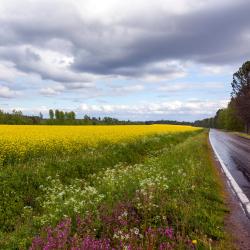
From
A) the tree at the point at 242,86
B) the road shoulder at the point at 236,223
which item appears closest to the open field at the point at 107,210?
the road shoulder at the point at 236,223

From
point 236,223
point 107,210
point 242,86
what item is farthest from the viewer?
point 242,86

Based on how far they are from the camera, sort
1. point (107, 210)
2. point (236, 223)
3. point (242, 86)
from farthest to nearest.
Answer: point (242, 86) → point (236, 223) → point (107, 210)

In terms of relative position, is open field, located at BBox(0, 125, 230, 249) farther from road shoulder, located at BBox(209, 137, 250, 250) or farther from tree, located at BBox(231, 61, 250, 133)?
tree, located at BBox(231, 61, 250, 133)

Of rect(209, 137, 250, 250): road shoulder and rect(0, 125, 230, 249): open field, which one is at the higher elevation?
rect(0, 125, 230, 249): open field

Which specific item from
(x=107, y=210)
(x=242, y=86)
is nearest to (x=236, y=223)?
(x=107, y=210)

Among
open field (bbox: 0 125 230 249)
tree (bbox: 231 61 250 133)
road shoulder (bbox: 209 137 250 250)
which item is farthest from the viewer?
tree (bbox: 231 61 250 133)

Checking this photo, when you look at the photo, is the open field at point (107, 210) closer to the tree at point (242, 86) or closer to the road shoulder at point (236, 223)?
the road shoulder at point (236, 223)

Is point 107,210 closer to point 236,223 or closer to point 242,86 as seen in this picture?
point 236,223

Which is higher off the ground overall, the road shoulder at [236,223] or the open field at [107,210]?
the open field at [107,210]

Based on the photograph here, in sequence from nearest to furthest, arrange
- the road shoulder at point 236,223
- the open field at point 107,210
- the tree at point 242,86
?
the open field at point 107,210 → the road shoulder at point 236,223 → the tree at point 242,86

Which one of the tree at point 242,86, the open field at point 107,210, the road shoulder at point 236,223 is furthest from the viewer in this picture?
the tree at point 242,86

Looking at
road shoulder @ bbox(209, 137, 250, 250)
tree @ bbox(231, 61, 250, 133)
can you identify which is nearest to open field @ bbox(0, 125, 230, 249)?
road shoulder @ bbox(209, 137, 250, 250)

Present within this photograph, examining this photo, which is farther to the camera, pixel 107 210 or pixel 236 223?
pixel 236 223

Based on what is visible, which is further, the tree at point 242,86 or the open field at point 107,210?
the tree at point 242,86
